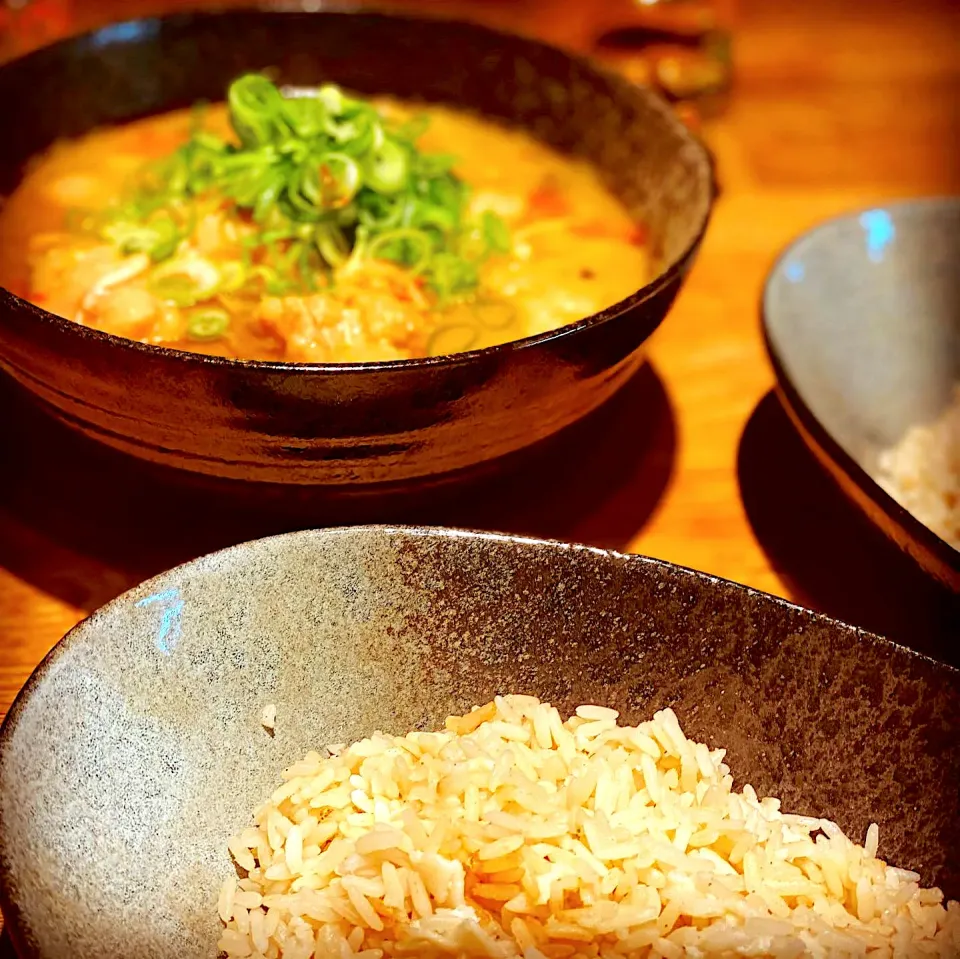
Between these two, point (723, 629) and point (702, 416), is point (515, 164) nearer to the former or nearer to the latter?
point (702, 416)

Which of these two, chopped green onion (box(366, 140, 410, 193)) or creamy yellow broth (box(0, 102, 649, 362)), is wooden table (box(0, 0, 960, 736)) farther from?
chopped green onion (box(366, 140, 410, 193))

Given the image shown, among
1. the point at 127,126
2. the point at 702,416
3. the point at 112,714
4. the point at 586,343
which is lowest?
the point at 702,416

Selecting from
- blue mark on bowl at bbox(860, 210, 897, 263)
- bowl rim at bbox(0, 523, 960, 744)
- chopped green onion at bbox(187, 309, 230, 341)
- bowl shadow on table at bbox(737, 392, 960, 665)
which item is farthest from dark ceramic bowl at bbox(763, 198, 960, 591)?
chopped green onion at bbox(187, 309, 230, 341)

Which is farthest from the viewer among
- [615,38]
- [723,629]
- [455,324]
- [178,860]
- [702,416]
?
[615,38]

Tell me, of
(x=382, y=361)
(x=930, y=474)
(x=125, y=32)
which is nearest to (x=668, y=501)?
(x=930, y=474)

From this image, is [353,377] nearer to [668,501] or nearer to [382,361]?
[382,361]

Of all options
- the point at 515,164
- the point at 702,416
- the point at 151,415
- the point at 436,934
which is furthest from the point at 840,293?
the point at 436,934
